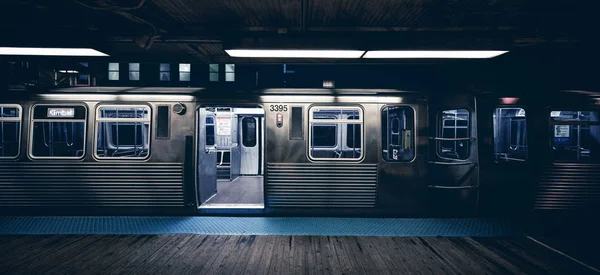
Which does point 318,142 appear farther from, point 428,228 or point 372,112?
point 428,228

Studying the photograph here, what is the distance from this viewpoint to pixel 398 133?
18.6ft

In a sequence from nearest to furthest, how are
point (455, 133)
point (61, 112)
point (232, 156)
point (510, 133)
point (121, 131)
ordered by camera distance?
point (61, 112), point (455, 133), point (510, 133), point (121, 131), point (232, 156)

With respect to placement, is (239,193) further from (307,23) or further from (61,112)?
(307,23)

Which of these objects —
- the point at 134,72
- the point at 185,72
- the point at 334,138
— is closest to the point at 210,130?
the point at 334,138

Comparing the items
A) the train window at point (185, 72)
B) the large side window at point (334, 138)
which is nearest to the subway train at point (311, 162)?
the large side window at point (334, 138)

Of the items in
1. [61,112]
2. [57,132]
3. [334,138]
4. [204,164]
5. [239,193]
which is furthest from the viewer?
[334,138]

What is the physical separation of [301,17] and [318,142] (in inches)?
181

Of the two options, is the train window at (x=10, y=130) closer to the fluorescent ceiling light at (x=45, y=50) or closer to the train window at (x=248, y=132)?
the fluorescent ceiling light at (x=45, y=50)

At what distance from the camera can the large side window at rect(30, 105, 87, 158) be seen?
5.03 metres

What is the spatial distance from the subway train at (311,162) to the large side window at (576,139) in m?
0.02

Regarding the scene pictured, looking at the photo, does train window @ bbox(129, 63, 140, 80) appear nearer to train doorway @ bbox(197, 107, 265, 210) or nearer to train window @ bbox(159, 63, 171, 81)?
train window @ bbox(159, 63, 171, 81)

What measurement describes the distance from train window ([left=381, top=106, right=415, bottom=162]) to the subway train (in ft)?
0.14

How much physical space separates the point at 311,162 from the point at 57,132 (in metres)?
4.72

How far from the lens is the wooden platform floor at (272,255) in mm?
3555
